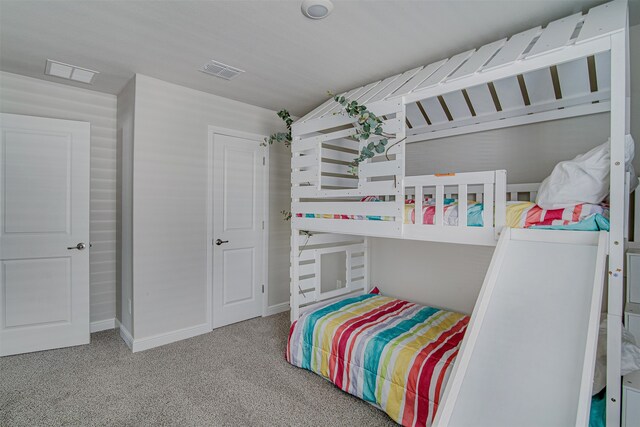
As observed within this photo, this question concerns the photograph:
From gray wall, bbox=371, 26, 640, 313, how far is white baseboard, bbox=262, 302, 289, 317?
1174 mm

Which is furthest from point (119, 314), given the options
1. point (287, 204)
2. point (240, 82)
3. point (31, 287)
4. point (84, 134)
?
point (240, 82)

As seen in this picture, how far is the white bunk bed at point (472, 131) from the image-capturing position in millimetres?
1445

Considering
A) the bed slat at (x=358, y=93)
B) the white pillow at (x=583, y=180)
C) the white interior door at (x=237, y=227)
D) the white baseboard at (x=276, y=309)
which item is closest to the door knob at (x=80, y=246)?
the white interior door at (x=237, y=227)

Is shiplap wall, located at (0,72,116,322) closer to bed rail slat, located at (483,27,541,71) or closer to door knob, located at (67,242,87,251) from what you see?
door knob, located at (67,242,87,251)

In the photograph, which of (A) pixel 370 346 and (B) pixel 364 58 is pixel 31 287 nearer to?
(A) pixel 370 346

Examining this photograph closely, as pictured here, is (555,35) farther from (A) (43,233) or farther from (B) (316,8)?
(A) (43,233)

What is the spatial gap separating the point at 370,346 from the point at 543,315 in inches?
41.8

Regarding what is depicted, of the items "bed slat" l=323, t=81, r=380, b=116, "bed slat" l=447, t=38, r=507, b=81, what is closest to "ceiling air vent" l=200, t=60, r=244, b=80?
"bed slat" l=323, t=81, r=380, b=116

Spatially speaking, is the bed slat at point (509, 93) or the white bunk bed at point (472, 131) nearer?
the white bunk bed at point (472, 131)

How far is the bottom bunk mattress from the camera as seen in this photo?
189 cm

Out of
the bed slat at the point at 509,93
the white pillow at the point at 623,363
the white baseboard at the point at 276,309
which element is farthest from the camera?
the white baseboard at the point at 276,309

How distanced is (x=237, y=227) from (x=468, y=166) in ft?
7.70

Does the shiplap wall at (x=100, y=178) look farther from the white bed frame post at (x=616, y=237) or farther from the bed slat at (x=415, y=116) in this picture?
the white bed frame post at (x=616, y=237)

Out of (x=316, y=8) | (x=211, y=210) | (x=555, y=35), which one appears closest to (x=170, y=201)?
(x=211, y=210)
